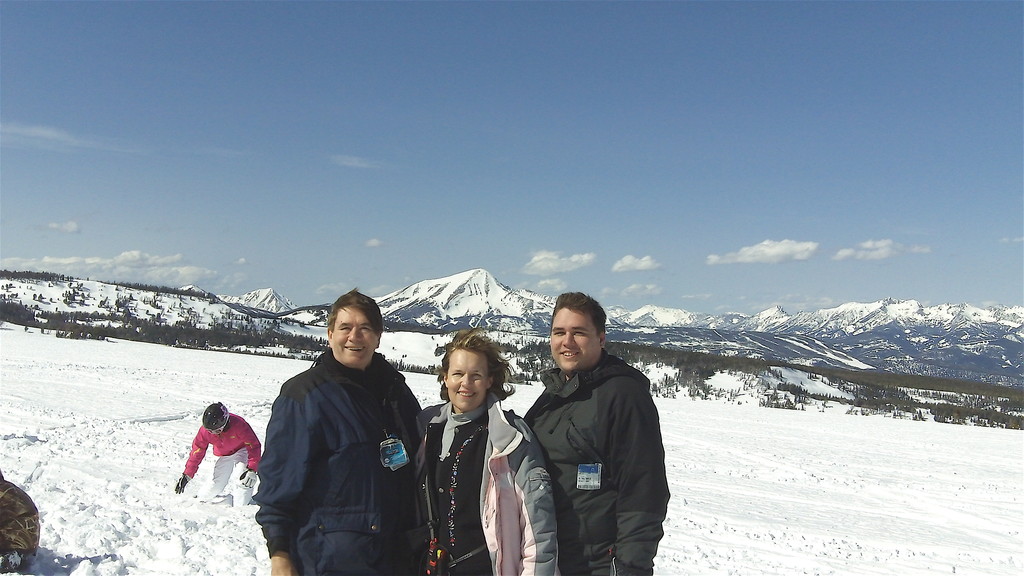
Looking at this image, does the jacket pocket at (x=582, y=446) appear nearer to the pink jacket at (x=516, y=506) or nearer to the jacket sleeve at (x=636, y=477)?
the jacket sleeve at (x=636, y=477)

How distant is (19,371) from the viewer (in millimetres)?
29859

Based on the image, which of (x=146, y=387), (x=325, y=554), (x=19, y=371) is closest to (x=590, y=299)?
(x=325, y=554)

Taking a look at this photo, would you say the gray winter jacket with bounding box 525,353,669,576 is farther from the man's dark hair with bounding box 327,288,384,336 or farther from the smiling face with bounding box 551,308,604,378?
the man's dark hair with bounding box 327,288,384,336

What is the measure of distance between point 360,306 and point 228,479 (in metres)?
6.77

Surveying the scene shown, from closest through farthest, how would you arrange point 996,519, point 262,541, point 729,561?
point 262,541, point 729,561, point 996,519

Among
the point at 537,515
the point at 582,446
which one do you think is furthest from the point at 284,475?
the point at 582,446

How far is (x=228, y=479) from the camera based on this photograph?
8742 mm

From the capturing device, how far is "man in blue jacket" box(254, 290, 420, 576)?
3.18 meters

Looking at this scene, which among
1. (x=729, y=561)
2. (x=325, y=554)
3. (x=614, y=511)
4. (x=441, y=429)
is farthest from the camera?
(x=729, y=561)

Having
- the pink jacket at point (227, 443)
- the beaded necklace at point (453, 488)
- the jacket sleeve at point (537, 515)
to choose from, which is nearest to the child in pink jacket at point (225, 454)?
the pink jacket at point (227, 443)

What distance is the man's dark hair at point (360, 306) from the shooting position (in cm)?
351

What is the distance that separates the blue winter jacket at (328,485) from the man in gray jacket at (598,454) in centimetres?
100

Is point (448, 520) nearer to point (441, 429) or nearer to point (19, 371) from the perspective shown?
point (441, 429)

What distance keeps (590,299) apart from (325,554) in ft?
6.92
